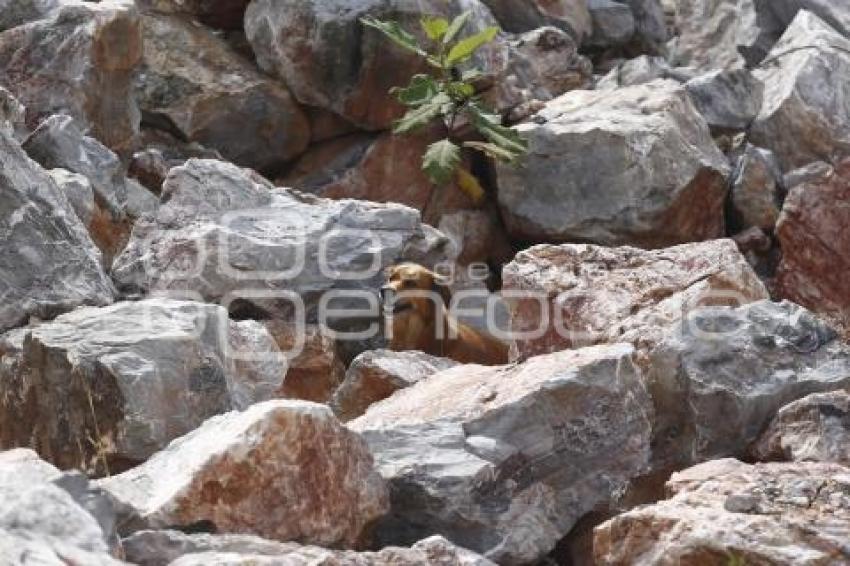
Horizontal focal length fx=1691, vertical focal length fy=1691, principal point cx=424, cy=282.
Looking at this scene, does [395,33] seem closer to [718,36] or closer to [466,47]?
[466,47]

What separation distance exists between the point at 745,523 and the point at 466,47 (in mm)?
7733

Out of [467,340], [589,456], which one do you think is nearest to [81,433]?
[589,456]

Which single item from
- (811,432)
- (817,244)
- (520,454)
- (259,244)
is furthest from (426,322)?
(520,454)

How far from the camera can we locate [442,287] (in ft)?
33.6

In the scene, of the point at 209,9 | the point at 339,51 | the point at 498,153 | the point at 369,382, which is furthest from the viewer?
the point at 209,9

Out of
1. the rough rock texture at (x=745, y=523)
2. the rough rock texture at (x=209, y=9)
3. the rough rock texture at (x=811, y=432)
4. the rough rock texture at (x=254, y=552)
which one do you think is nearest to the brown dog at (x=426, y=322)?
the rough rock texture at (x=811, y=432)

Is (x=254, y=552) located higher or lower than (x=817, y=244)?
higher

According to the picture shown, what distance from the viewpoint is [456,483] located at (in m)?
5.63

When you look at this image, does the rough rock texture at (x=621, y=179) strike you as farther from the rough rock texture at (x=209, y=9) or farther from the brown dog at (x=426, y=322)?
the rough rock texture at (x=209, y=9)

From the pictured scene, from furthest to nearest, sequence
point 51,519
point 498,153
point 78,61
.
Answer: point 498,153, point 78,61, point 51,519

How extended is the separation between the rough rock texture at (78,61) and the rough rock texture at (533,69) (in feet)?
9.38

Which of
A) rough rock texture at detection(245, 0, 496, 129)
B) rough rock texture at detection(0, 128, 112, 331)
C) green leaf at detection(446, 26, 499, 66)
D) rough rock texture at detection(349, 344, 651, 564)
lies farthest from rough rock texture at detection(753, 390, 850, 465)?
rough rock texture at detection(245, 0, 496, 129)

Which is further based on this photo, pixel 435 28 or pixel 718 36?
pixel 718 36

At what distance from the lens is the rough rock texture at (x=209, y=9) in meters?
13.6
